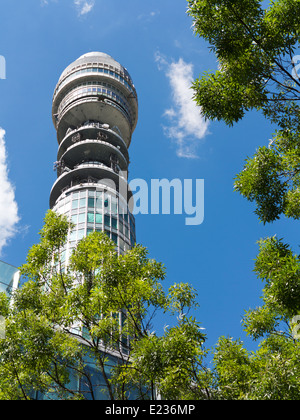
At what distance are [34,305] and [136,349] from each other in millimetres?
5527

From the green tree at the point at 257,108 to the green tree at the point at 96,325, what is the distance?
4.10ft

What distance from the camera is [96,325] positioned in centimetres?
1423

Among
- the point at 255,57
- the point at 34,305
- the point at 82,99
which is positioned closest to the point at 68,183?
the point at 82,99

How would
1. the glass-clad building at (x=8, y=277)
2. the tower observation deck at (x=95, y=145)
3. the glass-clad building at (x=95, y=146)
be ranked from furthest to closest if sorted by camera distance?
the tower observation deck at (x=95, y=145) → the glass-clad building at (x=95, y=146) → the glass-clad building at (x=8, y=277)

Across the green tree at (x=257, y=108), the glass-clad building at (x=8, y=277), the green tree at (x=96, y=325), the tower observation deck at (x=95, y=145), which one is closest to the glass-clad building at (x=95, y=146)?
the tower observation deck at (x=95, y=145)

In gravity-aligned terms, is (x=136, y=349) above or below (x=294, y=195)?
below

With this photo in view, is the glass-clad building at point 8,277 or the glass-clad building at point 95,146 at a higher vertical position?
the glass-clad building at point 95,146

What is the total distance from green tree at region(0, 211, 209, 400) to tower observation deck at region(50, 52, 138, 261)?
1359 inches

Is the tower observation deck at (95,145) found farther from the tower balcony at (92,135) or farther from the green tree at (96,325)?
the green tree at (96,325)

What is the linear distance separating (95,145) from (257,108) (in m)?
53.3

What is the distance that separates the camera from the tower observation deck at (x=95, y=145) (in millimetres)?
55125

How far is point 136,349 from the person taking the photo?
37.3 ft

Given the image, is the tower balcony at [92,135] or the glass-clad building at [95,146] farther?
the tower balcony at [92,135]
